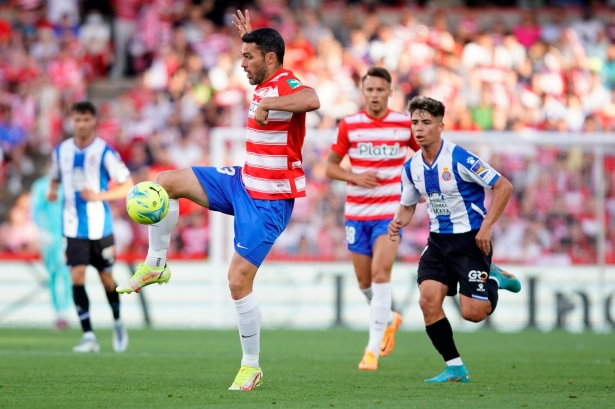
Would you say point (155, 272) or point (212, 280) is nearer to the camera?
point (155, 272)

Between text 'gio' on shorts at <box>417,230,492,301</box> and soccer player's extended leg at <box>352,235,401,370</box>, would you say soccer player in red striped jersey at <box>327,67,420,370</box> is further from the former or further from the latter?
text 'gio' on shorts at <box>417,230,492,301</box>

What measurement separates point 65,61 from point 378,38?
664 centimetres

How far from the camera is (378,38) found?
69.9 ft

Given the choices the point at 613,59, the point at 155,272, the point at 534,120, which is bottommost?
the point at 155,272

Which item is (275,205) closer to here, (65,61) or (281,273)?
(281,273)

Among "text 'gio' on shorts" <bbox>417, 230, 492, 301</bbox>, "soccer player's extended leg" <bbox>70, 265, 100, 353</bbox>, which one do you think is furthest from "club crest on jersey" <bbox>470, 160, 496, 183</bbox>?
"soccer player's extended leg" <bbox>70, 265, 100, 353</bbox>

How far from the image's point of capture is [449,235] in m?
8.48

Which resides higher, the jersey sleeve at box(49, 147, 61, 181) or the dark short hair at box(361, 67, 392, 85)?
the dark short hair at box(361, 67, 392, 85)

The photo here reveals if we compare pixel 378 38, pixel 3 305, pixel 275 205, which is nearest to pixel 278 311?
pixel 3 305

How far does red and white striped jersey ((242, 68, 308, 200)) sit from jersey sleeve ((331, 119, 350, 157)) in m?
2.70

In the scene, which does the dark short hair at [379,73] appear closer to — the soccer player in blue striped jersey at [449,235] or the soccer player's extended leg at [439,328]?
the soccer player in blue striped jersey at [449,235]

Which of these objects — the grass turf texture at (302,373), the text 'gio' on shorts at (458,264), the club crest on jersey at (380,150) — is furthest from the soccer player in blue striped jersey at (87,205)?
the text 'gio' on shorts at (458,264)

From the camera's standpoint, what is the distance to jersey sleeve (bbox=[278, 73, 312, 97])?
7441 millimetres

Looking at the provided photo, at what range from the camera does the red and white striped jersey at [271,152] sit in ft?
25.0
